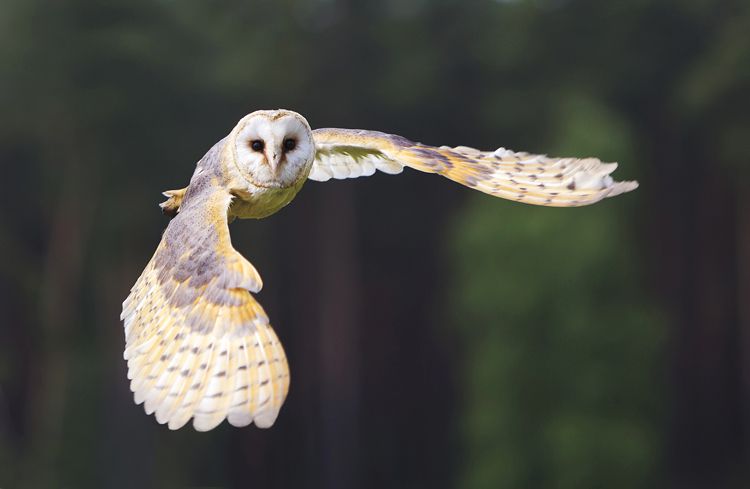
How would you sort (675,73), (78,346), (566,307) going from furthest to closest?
(675,73) → (78,346) → (566,307)

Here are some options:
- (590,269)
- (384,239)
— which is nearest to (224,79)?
(384,239)

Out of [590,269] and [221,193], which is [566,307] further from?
[221,193]

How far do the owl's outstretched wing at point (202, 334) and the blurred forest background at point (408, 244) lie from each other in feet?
25.5

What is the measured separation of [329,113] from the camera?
13.2 metres

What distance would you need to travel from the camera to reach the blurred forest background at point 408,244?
10117mm

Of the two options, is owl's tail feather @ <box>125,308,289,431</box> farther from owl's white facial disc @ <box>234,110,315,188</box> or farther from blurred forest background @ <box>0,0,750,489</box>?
blurred forest background @ <box>0,0,750,489</box>

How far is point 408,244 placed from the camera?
14414mm

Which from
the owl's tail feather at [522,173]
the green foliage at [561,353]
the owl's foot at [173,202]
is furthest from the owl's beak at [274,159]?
the green foliage at [561,353]

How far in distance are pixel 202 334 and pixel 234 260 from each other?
0.46 feet

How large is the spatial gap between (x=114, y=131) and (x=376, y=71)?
10.1ft

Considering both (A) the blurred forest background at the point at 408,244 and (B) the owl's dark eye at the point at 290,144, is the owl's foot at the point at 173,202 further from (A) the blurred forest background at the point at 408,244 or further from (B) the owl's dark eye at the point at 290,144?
(A) the blurred forest background at the point at 408,244

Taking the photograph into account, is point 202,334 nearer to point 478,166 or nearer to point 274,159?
point 274,159

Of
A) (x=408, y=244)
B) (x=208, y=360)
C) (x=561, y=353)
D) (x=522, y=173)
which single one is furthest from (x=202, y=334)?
(x=408, y=244)

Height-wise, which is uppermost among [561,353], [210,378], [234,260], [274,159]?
[561,353]
